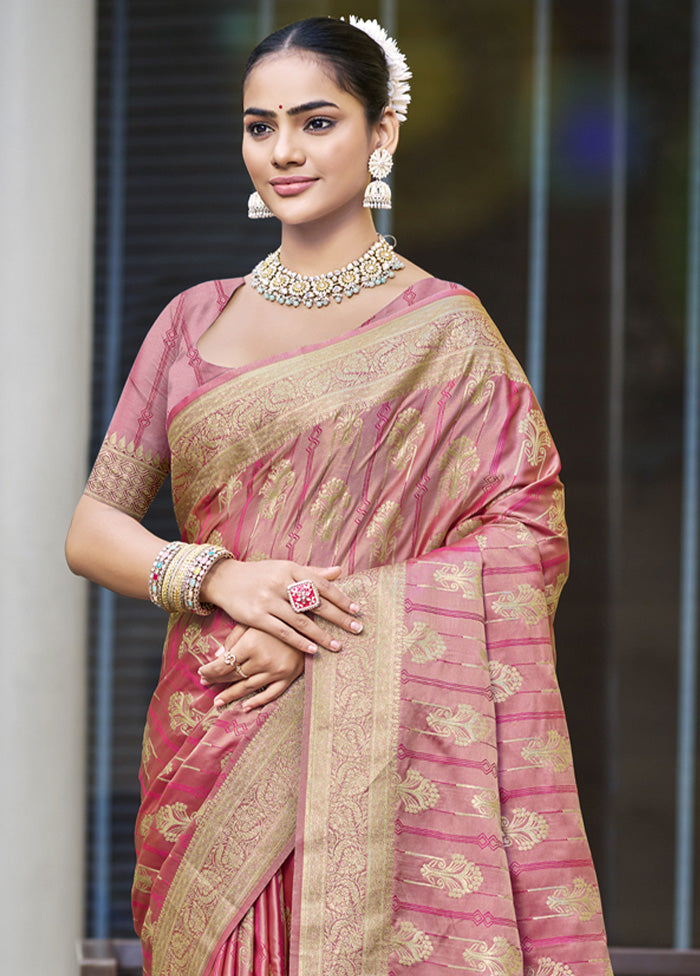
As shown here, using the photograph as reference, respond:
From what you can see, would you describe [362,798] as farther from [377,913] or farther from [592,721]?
[592,721]

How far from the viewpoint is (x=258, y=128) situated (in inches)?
62.2

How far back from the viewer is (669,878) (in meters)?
2.91

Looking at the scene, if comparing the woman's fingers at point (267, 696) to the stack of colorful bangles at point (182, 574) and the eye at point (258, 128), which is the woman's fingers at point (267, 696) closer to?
the stack of colorful bangles at point (182, 574)

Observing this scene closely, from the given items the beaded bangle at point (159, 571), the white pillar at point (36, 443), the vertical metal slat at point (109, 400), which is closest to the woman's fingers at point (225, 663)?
the beaded bangle at point (159, 571)

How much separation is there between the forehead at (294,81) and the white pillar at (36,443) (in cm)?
58

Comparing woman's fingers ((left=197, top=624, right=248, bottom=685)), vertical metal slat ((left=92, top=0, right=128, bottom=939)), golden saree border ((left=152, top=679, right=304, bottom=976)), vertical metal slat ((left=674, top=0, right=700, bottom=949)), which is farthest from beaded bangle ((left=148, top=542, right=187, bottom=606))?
vertical metal slat ((left=674, top=0, right=700, bottom=949))

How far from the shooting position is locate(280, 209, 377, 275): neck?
1.62 m

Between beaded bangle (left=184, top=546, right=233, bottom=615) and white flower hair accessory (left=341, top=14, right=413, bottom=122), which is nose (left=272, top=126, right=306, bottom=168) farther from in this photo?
beaded bangle (left=184, top=546, right=233, bottom=615)

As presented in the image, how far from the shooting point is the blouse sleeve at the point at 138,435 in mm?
1632

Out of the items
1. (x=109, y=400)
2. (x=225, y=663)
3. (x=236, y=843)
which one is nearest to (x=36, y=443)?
(x=225, y=663)

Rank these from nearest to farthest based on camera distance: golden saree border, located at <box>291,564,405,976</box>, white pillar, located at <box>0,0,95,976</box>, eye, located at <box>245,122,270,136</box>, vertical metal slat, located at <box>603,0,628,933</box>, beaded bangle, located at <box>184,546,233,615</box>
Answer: golden saree border, located at <box>291,564,405,976</box> < beaded bangle, located at <box>184,546,233,615</box> < eye, located at <box>245,122,270,136</box> < white pillar, located at <box>0,0,95,976</box> < vertical metal slat, located at <box>603,0,628,933</box>

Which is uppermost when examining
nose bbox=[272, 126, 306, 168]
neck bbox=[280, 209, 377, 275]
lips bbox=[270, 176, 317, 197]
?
nose bbox=[272, 126, 306, 168]

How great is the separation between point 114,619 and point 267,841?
1.57 m

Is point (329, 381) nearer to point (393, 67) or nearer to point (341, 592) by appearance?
point (341, 592)
